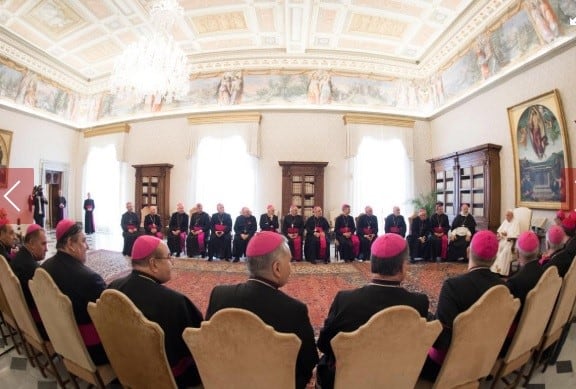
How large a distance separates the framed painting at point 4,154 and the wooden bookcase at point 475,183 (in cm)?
1366

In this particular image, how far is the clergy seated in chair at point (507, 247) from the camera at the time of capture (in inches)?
220

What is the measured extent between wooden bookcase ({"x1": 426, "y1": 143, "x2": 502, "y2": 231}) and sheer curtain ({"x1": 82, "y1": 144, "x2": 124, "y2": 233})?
11088mm

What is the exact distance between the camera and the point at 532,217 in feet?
20.0

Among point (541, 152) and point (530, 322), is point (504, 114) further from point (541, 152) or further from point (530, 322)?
point (530, 322)

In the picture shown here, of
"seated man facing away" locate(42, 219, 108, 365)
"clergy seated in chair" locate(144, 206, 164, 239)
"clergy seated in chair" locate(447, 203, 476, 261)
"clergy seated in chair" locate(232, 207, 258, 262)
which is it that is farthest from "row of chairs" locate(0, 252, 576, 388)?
"clergy seated in chair" locate(144, 206, 164, 239)

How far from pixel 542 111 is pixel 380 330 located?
6.90m

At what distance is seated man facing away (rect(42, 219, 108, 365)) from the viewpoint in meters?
1.95

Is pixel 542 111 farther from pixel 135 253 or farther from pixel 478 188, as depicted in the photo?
pixel 135 253

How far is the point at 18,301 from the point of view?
202 cm

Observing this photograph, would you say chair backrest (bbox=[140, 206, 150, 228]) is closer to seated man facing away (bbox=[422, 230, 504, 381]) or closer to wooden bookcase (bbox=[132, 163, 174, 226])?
wooden bookcase (bbox=[132, 163, 174, 226])

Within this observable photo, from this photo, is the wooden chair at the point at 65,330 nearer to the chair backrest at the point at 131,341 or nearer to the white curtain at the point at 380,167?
the chair backrest at the point at 131,341

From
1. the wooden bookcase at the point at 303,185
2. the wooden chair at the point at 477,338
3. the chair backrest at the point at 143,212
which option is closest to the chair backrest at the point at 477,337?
the wooden chair at the point at 477,338

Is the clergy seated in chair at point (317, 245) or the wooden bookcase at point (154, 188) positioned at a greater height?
the wooden bookcase at point (154, 188)

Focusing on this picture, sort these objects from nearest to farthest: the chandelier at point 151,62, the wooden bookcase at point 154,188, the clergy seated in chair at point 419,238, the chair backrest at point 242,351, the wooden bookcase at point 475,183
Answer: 1. the chair backrest at point 242,351
2. the chandelier at point 151,62
3. the wooden bookcase at point 475,183
4. the clergy seated in chair at point 419,238
5. the wooden bookcase at point 154,188
